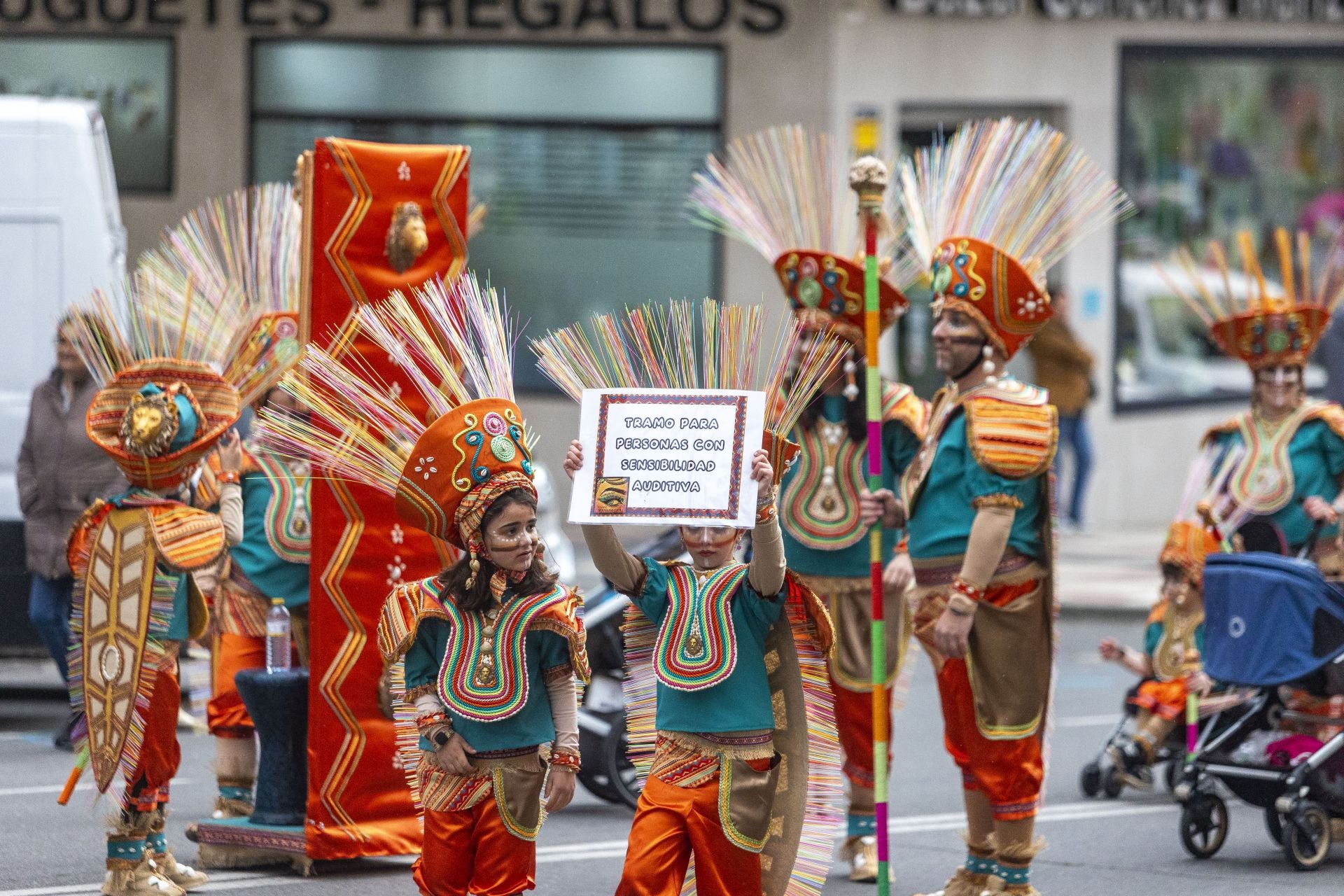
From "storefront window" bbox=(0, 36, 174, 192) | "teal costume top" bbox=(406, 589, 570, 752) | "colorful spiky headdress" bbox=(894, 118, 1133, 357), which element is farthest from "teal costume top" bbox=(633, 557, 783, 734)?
"storefront window" bbox=(0, 36, 174, 192)

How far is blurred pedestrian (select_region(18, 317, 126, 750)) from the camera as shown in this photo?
9.37 m

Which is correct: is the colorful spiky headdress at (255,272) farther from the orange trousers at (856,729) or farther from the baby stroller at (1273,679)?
the baby stroller at (1273,679)

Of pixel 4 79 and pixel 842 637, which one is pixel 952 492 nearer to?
pixel 842 637

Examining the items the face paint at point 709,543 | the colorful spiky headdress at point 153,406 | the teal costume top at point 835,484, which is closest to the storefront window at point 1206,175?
the teal costume top at point 835,484

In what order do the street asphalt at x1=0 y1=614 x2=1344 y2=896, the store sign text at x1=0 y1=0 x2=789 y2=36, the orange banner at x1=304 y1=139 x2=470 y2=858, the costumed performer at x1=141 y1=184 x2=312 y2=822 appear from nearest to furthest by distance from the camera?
the orange banner at x1=304 y1=139 x2=470 y2=858, the street asphalt at x1=0 y1=614 x2=1344 y2=896, the costumed performer at x1=141 y1=184 x2=312 y2=822, the store sign text at x1=0 y1=0 x2=789 y2=36

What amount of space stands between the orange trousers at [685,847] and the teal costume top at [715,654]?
0.18 m

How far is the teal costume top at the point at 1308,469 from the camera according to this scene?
8.59 metres

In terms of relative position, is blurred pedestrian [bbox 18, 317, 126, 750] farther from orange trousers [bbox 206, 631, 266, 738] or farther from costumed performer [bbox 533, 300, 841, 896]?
costumed performer [bbox 533, 300, 841, 896]

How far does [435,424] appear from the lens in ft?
17.5

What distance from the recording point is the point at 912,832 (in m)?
8.13

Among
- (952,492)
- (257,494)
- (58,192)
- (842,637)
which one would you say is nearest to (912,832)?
(842,637)

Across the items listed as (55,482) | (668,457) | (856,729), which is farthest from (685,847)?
(55,482)

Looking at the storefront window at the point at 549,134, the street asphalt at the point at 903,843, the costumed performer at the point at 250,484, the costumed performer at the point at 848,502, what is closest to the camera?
the street asphalt at the point at 903,843

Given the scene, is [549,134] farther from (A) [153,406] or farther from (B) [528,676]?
(B) [528,676]
